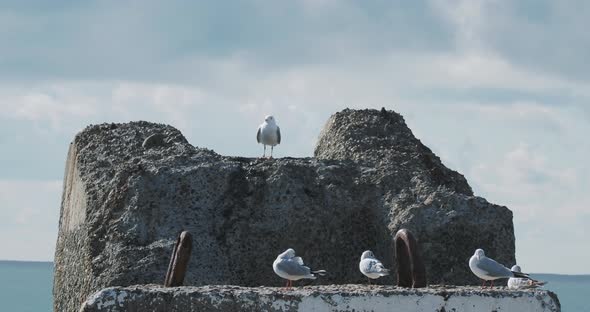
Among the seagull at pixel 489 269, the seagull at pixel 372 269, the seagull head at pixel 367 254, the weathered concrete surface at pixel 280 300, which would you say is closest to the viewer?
the weathered concrete surface at pixel 280 300

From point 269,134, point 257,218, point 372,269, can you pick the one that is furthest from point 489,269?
point 269,134

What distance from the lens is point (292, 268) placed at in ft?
32.4

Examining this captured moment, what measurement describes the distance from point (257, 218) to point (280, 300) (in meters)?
6.48

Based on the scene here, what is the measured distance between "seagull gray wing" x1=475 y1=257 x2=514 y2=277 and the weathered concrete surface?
14.0 feet

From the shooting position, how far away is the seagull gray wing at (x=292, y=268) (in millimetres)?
9867

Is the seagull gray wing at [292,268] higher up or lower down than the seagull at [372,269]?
lower down

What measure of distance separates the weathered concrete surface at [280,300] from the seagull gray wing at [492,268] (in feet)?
14.0

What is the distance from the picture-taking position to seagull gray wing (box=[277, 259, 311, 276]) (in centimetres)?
987

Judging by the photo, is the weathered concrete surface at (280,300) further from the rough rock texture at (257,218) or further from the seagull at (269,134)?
the seagull at (269,134)

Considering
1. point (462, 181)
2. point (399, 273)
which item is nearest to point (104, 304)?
point (399, 273)

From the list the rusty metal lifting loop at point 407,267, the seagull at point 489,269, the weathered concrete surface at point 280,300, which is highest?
the seagull at point 489,269

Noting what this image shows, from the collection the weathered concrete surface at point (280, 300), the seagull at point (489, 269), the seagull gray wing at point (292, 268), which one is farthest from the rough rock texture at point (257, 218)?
the weathered concrete surface at point (280, 300)

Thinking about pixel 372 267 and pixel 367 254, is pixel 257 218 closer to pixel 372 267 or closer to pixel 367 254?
pixel 367 254

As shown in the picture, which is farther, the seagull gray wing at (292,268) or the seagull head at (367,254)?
the seagull head at (367,254)
